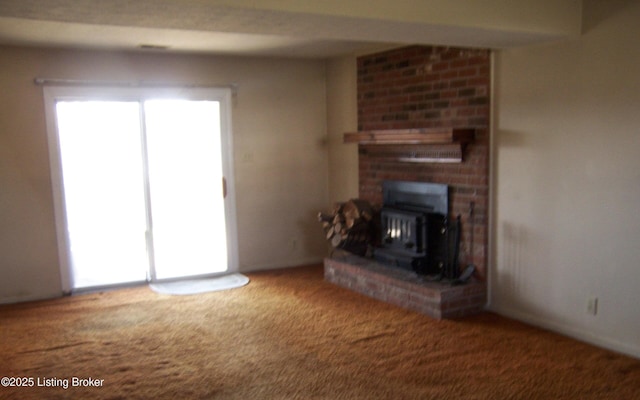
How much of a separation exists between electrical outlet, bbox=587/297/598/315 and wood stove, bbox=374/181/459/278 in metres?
1.00

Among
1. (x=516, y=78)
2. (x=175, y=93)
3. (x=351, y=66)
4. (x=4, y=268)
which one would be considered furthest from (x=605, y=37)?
(x=4, y=268)

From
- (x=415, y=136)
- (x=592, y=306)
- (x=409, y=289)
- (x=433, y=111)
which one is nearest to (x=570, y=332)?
(x=592, y=306)

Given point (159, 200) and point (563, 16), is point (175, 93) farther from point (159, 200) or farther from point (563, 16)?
point (563, 16)

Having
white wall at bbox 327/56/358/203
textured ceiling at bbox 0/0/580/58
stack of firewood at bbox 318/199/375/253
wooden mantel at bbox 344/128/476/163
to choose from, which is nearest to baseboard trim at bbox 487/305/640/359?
wooden mantel at bbox 344/128/476/163

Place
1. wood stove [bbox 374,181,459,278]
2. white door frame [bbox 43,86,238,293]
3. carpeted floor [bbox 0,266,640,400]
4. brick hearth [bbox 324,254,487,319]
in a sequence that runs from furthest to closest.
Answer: white door frame [bbox 43,86,238,293], wood stove [bbox 374,181,459,278], brick hearth [bbox 324,254,487,319], carpeted floor [bbox 0,266,640,400]

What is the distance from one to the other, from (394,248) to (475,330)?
1154 millimetres

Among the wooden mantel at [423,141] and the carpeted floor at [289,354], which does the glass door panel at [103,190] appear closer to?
the carpeted floor at [289,354]

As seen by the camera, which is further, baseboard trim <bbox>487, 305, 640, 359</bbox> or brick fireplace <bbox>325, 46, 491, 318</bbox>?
brick fireplace <bbox>325, 46, 491, 318</bbox>

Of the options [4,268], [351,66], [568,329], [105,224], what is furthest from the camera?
[351,66]

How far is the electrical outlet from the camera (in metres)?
3.52

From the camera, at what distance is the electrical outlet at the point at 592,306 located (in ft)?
11.5

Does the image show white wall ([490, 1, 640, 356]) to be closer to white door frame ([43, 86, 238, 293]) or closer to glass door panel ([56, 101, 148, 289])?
white door frame ([43, 86, 238, 293])

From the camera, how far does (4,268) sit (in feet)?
15.5

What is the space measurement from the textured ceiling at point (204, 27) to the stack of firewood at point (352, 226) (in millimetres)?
1501
